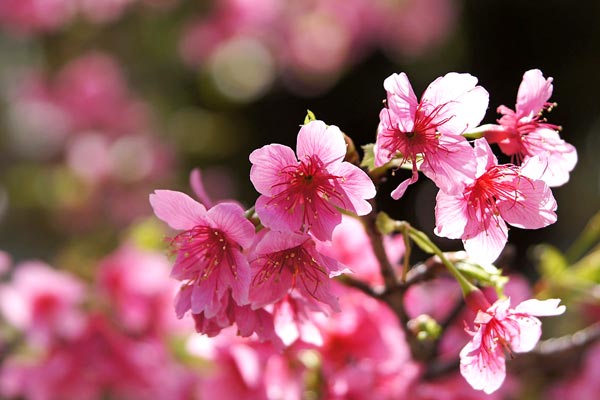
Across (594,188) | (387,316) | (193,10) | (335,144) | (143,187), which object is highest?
(335,144)

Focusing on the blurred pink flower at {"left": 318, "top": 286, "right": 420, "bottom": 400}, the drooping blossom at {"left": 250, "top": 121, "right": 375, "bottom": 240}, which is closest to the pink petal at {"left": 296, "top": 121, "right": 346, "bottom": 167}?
the drooping blossom at {"left": 250, "top": 121, "right": 375, "bottom": 240}

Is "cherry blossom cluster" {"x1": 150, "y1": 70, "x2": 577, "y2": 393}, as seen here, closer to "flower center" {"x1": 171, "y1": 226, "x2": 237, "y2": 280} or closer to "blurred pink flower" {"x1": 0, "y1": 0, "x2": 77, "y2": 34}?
"flower center" {"x1": 171, "y1": 226, "x2": 237, "y2": 280}

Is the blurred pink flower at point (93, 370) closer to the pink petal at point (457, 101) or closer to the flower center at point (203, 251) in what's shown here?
the flower center at point (203, 251)

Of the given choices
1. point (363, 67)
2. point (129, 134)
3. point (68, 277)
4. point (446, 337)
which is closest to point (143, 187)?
point (129, 134)

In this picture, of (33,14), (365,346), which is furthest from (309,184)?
(33,14)

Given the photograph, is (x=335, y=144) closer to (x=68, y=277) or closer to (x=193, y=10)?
(x=68, y=277)

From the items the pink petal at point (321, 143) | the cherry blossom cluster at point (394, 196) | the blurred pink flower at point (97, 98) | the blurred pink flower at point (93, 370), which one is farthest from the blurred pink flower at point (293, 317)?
the blurred pink flower at point (97, 98)

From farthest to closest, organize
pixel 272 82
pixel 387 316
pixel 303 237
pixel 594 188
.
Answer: pixel 272 82, pixel 594 188, pixel 387 316, pixel 303 237
